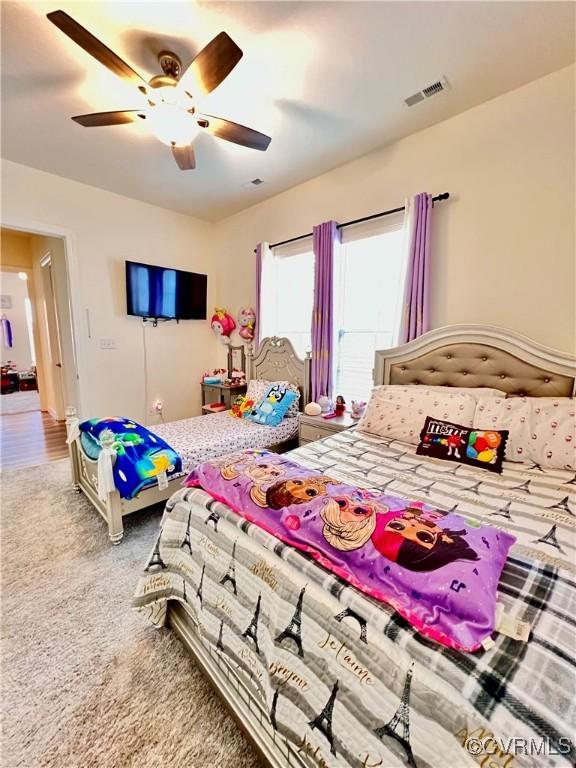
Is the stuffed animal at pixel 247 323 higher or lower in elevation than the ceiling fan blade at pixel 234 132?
lower

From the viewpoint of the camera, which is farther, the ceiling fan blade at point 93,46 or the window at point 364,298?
the window at point 364,298

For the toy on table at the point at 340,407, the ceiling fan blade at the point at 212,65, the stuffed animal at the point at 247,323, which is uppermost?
the ceiling fan blade at the point at 212,65

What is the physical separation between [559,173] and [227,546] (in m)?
2.83

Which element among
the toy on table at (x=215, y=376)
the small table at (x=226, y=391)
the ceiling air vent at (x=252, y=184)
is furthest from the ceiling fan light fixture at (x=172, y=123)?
the toy on table at (x=215, y=376)

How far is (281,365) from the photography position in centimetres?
355

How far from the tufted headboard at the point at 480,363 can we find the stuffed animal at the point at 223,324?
A: 2.26 metres

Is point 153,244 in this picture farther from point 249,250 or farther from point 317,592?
point 317,592

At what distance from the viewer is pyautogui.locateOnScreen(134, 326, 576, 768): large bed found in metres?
0.60

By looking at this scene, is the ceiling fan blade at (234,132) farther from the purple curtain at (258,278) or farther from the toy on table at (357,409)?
the toy on table at (357,409)

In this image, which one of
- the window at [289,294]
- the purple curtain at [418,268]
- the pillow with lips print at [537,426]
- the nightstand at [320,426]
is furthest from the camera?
the window at [289,294]

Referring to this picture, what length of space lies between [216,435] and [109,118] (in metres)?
2.27

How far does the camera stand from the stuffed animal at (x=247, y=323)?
3.92 metres

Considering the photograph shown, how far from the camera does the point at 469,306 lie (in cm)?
232

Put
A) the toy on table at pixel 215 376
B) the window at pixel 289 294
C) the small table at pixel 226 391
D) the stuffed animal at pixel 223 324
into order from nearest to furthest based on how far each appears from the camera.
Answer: the window at pixel 289 294 < the small table at pixel 226 391 < the toy on table at pixel 215 376 < the stuffed animal at pixel 223 324
